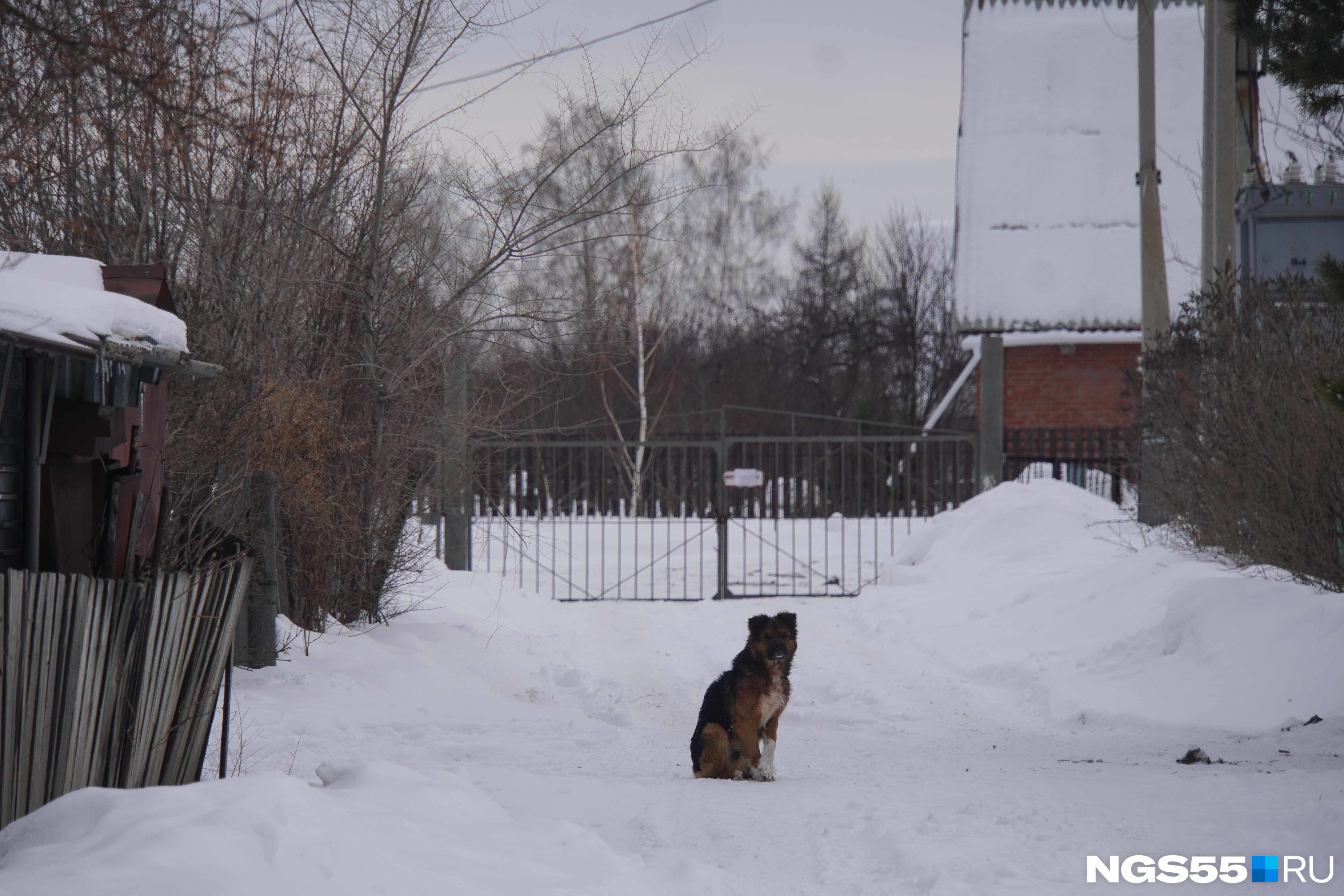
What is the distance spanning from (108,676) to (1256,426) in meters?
8.40

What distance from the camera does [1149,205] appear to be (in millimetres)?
13008

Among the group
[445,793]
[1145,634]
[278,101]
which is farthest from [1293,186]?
[445,793]

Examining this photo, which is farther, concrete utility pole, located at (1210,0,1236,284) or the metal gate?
the metal gate

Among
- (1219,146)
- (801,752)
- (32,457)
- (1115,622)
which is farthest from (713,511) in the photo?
(32,457)

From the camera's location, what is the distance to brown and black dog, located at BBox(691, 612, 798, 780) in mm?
6051

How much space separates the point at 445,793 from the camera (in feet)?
15.7

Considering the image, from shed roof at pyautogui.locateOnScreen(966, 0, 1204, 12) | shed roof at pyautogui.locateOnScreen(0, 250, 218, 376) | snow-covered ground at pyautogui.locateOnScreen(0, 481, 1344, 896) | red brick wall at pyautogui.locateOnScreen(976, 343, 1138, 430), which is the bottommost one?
snow-covered ground at pyautogui.locateOnScreen(0, 481, 1344, 896)

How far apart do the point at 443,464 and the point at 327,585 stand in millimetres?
1492

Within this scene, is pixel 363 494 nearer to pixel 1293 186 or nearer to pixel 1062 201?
pixel 1293 186

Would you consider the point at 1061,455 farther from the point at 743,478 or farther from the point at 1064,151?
the point at 1064,151

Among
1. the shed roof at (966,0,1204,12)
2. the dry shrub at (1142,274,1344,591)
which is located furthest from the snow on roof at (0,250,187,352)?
the shed roof at (966,0,1204,12)

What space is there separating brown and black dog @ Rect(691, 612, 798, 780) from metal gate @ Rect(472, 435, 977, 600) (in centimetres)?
589

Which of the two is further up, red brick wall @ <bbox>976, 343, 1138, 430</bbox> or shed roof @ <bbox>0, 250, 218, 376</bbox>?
red brick wall @ <bbox>976, 343, 1138, 430</bbox>

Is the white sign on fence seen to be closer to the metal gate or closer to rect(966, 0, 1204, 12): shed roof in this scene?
the metal gate
